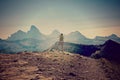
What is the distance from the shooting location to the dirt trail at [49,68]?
69.7 meters

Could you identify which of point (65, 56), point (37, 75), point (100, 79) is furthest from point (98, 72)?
point (37, 75)

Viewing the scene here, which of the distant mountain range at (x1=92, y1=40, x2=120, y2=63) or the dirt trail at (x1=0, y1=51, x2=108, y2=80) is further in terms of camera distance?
the distant mountain range at (x1=92, y1=40, x2=120, y2=63)

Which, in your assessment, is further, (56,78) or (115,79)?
(115,79)

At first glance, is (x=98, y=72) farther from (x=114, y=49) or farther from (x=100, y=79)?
(x=114, y=49)

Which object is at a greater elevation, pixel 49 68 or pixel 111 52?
pixel 111 52

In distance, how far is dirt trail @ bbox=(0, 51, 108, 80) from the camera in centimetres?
6969

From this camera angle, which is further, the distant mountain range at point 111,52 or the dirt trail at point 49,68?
the distant mountain range at point 111,52

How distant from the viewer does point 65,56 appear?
97.1 m

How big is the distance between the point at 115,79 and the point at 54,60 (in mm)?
32210

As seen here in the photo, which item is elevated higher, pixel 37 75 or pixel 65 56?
pixel 65 56

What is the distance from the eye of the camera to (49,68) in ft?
260

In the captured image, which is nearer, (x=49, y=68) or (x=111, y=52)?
(x=49, y=68)

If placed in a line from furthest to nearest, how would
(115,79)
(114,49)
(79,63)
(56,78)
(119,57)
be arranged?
1. (114,49)
2. (119,57)
3. (79,63)
4. (115,79)
5. (56,78)

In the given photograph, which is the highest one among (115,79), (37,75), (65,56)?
(65,56)
